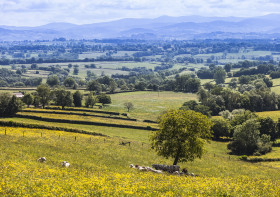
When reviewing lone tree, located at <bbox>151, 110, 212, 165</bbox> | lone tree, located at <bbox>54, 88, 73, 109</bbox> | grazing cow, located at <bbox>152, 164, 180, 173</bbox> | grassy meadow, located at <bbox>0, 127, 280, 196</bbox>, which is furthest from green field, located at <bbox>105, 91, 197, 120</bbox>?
grazing cow, located at <bbox>152, 164, 180, 173</bbox>

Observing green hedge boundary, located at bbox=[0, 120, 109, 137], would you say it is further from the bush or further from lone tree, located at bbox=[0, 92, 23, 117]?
the bush

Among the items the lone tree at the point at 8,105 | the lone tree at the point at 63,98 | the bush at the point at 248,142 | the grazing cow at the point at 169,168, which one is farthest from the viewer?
the lone tree at the point at 63,98

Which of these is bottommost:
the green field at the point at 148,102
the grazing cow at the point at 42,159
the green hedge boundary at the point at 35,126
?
the green field at the point at 148,102

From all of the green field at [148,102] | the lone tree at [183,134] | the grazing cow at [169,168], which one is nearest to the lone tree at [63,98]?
the green field at [148,102]

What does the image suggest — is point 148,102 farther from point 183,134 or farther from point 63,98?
point 183,134

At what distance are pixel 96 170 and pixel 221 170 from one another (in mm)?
26111

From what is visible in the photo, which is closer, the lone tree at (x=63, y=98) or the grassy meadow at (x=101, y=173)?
the grassy meadow at (x=101, y=173)

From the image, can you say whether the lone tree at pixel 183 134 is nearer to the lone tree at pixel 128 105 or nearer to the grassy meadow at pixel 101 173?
the grassy meadow at pixel 101 173

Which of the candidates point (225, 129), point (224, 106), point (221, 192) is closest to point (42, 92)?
point (225, 129)

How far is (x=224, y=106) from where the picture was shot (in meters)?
144

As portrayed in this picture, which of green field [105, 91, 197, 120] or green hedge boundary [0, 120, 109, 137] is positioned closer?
green hedge boundary [0, 120, 109, 137]

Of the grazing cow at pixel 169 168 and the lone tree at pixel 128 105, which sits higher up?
the grazing cow at pixel 169 168

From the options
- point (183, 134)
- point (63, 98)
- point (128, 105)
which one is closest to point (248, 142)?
point (183, 134)

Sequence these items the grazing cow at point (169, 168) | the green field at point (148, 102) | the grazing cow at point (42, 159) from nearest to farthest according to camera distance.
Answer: the grazing cow at point (42, 159), the grazing cow at point (169, 168), the green field at point (148, 102)
